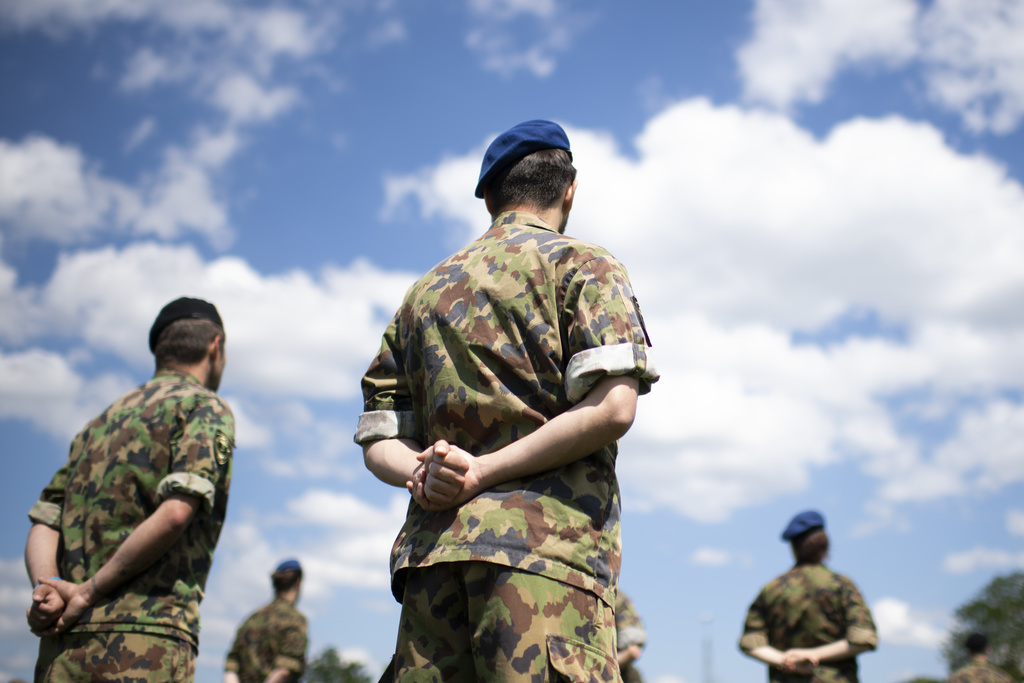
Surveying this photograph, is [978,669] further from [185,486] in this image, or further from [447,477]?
[447,477]

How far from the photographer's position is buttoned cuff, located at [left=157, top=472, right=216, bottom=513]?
3.26m

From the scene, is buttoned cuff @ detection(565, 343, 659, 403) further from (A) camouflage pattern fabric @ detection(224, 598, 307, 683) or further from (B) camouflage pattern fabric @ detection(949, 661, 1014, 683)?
(B) camouflage pattern fabric @ detection(949, 661, 1014, 683)

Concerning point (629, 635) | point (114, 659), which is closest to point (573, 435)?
point (114, 659)

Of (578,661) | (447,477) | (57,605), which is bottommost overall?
(578,661)

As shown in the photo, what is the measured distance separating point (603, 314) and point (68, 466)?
2984 millimetres

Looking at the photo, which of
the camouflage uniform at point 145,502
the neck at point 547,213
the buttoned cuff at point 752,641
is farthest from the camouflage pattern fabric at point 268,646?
the neck at point 547,213

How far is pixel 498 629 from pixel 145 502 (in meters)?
2.19

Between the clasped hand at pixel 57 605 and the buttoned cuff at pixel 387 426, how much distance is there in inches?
64.0

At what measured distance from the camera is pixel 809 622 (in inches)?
250

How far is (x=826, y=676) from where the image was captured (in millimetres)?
6137

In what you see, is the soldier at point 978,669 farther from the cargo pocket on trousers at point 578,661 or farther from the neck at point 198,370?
the cargo pocket on trousers at point 578,661

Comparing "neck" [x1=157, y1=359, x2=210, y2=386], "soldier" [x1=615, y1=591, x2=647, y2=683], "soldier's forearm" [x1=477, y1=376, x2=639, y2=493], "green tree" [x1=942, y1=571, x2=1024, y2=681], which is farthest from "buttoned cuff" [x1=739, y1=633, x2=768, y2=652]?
"green tree" [x1=942, y1=571, x2=1024, y2=681]

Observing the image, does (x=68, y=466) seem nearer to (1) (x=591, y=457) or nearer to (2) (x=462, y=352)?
(2) (x=462, y=352)

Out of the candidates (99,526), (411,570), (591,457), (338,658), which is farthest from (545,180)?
(338,658)
